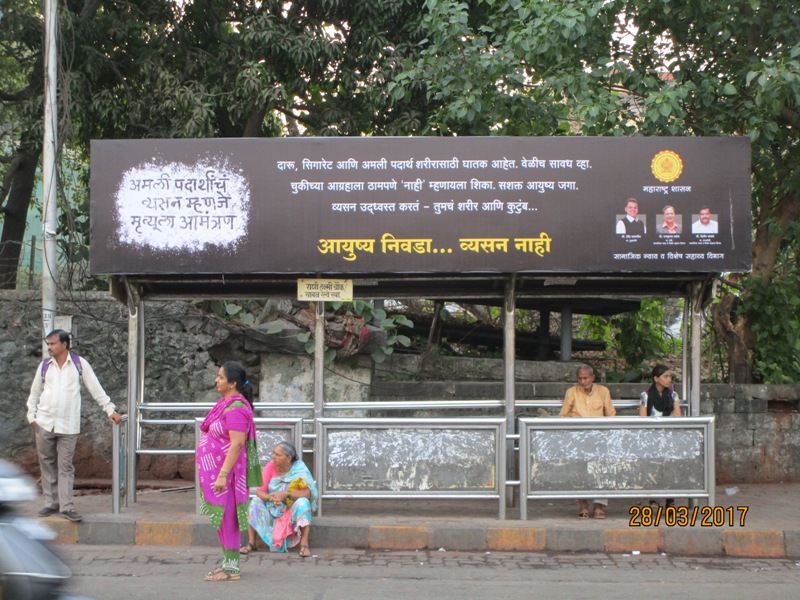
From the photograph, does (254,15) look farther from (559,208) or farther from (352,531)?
(352,531)

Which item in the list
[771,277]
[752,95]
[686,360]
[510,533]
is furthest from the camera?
[771,277]

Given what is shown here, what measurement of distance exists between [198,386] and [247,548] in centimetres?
319

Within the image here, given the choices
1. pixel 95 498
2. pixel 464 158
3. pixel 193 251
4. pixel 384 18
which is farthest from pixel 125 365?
pixel 384 18

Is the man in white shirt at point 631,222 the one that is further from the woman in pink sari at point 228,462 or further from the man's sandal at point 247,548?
the man's sandal at point 247,548

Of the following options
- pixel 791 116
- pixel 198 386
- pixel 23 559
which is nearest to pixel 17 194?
pixel 198 386

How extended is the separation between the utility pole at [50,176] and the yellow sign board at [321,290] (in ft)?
8.50

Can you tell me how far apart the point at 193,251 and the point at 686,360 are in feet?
15.6

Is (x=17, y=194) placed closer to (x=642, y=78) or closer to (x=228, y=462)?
(x=642, y=78)

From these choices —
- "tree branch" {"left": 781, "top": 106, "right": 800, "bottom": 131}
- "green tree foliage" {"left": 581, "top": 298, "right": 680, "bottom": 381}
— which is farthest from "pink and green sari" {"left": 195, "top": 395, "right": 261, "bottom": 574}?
"tree branch" {"left": 781, "top": 106, "right": 800, "bottom": 131}

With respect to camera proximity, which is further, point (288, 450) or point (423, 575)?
point (288, 450)

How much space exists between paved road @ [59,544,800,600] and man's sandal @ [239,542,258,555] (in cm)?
8

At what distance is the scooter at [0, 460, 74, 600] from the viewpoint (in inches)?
132

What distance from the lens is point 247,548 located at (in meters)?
7.37

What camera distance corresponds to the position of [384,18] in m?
11.7
